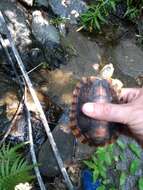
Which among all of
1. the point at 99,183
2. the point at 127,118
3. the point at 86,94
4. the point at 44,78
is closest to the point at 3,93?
the point at 44,78

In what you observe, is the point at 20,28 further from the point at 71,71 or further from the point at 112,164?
the point at 112,164

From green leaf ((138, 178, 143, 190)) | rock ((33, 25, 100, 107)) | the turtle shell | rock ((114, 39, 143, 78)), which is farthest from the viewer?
rock ((114, 39, 143, 78))

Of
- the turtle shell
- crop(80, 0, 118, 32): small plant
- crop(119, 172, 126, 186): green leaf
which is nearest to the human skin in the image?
the turtle shell

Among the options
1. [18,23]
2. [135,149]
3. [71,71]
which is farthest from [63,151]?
[18,23]

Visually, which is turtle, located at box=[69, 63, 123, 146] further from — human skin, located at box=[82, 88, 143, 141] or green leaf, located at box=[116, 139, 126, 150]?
green leaf, located at box=[116, 139, 126, 150]

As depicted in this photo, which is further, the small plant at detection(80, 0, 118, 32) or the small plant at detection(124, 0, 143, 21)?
the small plant at detection(124, 0, 143, 21)

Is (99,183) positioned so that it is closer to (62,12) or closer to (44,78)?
(44,78)
